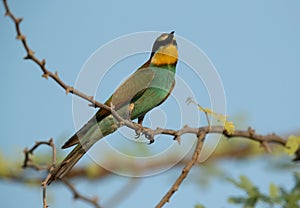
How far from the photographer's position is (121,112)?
3713 mm

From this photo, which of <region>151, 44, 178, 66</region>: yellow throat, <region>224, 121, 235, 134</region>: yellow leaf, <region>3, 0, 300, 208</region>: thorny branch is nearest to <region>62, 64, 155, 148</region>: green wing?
<region>151, 44, 178, 66</region>: yellow throat

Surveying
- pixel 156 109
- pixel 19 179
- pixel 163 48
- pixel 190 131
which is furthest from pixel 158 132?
pixel 19 179

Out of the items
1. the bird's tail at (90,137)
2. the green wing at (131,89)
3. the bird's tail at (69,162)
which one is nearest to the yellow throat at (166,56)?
the green wing at (131,89)

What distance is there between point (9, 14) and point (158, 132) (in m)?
A: 1.06

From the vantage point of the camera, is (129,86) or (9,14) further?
(129,86)

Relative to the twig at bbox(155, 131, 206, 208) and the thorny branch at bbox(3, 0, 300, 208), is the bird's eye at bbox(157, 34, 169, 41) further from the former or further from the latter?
the twig at bbox(155, 131, 206, 208)

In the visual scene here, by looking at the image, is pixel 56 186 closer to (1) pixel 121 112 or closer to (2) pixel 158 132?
(1) pixel 121 112

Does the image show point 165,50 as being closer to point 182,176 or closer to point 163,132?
point 163,132

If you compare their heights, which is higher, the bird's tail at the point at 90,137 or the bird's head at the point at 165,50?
the bird's head at the point at 165,50

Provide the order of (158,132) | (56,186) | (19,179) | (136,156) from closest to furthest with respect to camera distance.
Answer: (158,132)
(136,156)
(56,186)
(19,179)

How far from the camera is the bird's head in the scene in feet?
13.2

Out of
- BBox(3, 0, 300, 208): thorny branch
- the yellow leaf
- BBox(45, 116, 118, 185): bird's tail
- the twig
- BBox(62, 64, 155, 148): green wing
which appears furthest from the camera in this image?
BBox(62, 64, 155, 148): green wing

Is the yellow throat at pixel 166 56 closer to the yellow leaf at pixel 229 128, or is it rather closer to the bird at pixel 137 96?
the bird at pixel 137 96

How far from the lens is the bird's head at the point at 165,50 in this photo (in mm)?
4035
